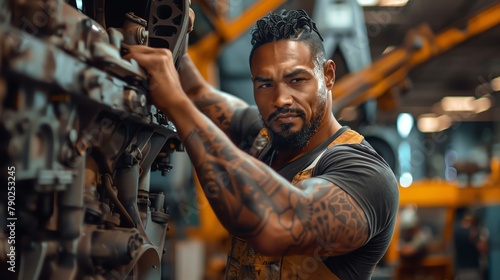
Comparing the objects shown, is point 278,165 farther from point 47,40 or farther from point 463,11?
point 463,11

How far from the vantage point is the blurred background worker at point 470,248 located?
244 inches

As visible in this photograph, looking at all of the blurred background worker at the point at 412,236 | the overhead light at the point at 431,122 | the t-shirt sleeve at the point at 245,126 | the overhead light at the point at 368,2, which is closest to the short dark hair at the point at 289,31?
the t-shirt sleeve at the point at 245,126

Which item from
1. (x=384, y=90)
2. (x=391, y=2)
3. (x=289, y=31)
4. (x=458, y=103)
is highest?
(x=391, y=2)

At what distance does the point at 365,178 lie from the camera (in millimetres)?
1425

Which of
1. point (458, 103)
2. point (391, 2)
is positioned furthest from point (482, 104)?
point (391, 2)

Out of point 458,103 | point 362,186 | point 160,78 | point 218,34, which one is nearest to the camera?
point 160,78

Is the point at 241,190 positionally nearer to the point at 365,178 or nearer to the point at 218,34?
the point at 365,178

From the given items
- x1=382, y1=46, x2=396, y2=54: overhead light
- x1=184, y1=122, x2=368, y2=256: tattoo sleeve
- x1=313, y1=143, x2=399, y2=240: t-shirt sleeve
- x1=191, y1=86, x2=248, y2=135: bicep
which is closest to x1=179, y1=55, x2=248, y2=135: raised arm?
x1=191, y1=86, x2=248, y2=135: bicep

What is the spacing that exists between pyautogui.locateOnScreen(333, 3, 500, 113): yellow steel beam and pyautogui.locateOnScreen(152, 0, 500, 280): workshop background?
11 mm

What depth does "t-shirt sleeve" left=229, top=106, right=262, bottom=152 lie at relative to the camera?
195 centimetres

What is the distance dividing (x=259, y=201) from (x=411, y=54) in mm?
5043

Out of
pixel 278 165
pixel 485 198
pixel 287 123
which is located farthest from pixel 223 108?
pixel 485 198

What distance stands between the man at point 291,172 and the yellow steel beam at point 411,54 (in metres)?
3.39

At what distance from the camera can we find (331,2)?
12.1ft
